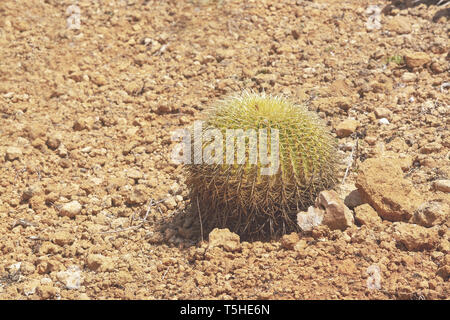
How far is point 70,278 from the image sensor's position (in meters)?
4.02

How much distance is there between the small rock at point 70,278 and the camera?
397 centimetres

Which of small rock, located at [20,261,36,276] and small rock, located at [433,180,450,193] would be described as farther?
small rock, located at [433,180,450,193]

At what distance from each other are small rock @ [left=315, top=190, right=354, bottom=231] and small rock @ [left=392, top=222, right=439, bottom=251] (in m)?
0.36

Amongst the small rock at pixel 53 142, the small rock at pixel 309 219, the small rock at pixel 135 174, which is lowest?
the small rock at pixel 309 219

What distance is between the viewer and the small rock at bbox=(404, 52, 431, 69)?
5.93 meters

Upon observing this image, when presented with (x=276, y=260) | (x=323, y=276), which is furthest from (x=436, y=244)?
(x=276, y=260)

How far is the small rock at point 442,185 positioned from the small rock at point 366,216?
0.58m

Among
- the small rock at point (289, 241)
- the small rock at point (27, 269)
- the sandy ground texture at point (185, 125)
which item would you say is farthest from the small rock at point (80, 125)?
the small rock at point (289, 241)

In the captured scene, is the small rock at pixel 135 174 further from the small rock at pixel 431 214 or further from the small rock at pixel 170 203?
the small rock at pixel 431 214

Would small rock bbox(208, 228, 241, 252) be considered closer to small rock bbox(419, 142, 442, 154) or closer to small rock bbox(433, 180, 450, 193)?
small rock bbox(433, 180, 450, 193)

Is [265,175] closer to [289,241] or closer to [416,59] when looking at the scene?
[289,241]

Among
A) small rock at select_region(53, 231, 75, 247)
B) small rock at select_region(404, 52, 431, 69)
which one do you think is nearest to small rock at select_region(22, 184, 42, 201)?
small rock at select_region(53, 231, 75, 247)

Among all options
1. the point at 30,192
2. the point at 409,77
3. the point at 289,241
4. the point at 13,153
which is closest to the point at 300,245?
the point at 289,241

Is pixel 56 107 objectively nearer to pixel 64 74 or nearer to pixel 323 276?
pixel 64 74
